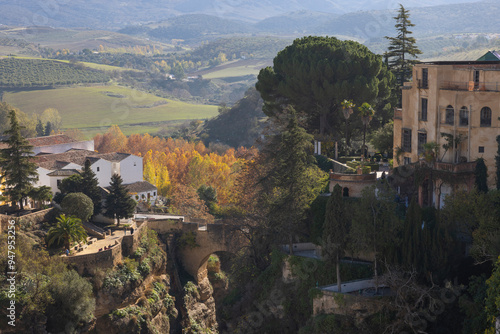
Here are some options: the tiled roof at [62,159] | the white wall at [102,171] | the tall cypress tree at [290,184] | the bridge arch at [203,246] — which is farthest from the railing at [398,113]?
the tiled roof at [62,159]

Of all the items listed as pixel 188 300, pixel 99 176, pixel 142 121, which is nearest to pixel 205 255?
pixel 188 300

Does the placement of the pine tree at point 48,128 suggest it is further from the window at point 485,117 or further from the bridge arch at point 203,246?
the window at point 485,117

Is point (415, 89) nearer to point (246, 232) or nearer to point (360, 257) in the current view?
point (360, 257)

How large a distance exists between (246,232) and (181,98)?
142 meters

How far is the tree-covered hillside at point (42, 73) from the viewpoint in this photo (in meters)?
154

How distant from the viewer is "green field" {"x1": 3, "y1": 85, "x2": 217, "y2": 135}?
135 metres

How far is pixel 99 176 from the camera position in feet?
186

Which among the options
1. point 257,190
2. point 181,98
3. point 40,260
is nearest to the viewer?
point 40,260

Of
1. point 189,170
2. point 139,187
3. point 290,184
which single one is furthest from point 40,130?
point 290,184

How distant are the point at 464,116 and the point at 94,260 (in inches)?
952

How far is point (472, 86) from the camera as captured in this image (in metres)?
38.9

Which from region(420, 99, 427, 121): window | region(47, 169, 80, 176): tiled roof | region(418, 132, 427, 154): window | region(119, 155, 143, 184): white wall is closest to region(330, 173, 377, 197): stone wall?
region(418, 132, 427, 154): window

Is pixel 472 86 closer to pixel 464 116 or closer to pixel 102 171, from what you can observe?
pixel 464 116

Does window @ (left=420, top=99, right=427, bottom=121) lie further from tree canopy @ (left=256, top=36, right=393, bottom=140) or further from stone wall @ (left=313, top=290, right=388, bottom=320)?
stone wall @ (left=313, top=290, right=388, bottom=320)
